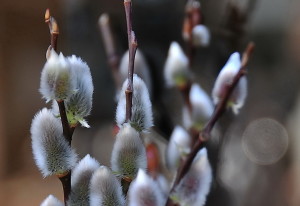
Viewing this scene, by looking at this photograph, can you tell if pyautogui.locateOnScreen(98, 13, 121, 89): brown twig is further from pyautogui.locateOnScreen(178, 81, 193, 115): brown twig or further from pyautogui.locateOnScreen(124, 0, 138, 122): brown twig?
pyautogui.locateOnScreen(124, 0, 138, 122): brown twig

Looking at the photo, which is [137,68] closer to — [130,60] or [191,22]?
[191,22]

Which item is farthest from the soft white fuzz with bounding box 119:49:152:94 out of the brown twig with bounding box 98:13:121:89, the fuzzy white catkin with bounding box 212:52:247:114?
the fuzzy white catkin with bounding box 212:52:247:114

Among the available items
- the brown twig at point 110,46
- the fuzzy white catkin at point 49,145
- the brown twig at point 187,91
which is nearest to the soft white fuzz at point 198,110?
the brown twig at point 187,91

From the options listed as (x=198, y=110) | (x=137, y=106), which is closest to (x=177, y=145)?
(x=198, y=110)

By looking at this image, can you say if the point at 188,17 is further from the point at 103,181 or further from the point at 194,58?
the point at 103,181

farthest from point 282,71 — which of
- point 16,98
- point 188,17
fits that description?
point 16,98

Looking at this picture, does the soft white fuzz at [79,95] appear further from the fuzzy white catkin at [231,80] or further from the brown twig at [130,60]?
the fuzzy white catkin at [231,80]
